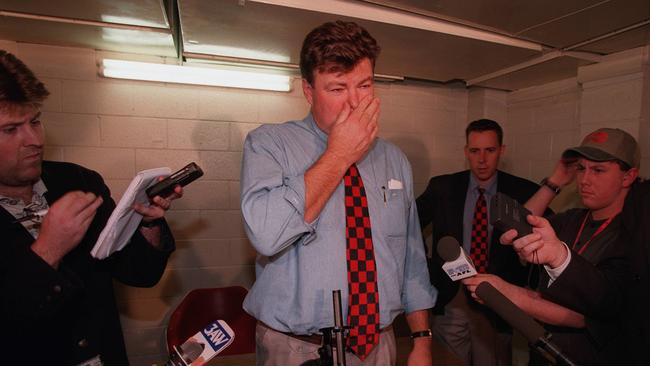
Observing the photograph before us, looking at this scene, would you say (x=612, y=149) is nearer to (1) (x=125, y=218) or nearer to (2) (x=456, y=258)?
(2) (x=456, y=258)

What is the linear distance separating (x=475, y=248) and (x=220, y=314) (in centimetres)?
185

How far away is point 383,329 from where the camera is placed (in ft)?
3.91

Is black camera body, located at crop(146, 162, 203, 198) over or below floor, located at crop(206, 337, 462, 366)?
over

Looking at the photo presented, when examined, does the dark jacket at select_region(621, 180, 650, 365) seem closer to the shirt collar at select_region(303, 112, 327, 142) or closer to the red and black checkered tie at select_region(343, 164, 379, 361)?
the red and black checkered tie at select_region(343, 164, 379, 361)

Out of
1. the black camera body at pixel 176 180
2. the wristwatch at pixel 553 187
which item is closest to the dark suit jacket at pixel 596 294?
the wristwatch at pixel 553 187

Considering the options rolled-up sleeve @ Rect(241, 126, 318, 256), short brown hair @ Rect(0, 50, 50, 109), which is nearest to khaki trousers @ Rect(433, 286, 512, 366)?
rolled-up sleeve @ Rect(241, 126, 318, 256)

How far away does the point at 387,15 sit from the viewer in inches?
70.6

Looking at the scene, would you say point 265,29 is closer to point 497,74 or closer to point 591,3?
point 591,3

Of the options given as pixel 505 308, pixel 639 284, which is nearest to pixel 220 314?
pixel 505 308

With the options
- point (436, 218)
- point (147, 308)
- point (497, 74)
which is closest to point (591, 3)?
point (497, 74)

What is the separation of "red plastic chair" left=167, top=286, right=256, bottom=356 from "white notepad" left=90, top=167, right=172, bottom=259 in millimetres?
1316

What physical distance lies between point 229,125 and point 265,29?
37.1 inches

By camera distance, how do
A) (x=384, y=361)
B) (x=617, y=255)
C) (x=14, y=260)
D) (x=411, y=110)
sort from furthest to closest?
(x=411, y=110), (x=617, y=255), (x=384, y=361), (x=14, y=260)

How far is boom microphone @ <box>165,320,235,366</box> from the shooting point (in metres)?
0.82
